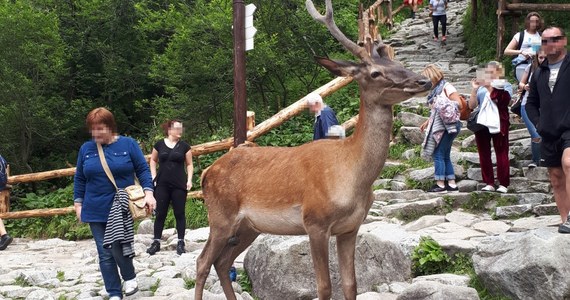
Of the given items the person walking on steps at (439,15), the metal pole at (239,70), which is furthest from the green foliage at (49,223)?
the person walking on steps at (439,15)

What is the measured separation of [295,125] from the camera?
538 inches

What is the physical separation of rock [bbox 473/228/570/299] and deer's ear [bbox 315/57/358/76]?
6.67 ft

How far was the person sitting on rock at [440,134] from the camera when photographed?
29.2 ft

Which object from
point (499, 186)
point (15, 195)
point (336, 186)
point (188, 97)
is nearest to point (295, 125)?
point (188, 97)

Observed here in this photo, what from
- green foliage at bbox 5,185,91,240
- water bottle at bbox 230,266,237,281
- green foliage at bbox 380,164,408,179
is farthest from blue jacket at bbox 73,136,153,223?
green foliage at bbox 5,185,91,240

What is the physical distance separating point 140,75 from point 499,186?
13.2 metres

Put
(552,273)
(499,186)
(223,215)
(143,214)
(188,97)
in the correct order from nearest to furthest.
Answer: (552,273) → (223,215) → (143,214) → (499,186) → (188,97)

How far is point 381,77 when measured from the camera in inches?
181

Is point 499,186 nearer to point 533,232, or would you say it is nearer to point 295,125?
point 533,232

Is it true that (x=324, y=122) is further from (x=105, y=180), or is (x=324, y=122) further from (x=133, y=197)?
(x=105, y=180)

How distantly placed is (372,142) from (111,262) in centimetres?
290

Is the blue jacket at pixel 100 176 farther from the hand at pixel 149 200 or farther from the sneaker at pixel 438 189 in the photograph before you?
the sneaker at pixel 438 189

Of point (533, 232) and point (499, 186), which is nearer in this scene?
point (533, 232)

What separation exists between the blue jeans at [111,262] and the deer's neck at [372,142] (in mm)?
2569
